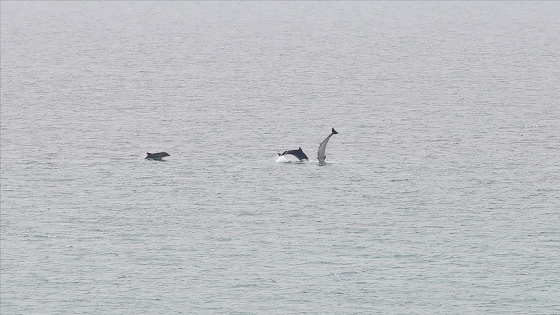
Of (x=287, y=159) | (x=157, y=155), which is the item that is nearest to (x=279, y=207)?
(x=287, y=159)

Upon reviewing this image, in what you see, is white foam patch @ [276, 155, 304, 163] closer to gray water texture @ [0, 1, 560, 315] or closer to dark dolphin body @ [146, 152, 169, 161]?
gray water texture @ [0, 1, 560, 315]

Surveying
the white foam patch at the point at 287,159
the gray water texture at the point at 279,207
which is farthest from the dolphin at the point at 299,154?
the gray water texture at the point at 279,207

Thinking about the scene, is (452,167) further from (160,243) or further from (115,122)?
(115,122)

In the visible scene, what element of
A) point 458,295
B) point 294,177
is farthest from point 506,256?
point 294,177

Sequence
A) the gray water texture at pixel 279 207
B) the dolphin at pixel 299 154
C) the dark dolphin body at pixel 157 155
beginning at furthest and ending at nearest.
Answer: the dark dolphin body at pixel 157 155 → the dolphin at pixel 299 154 → the gray water texture at pixel 279 207

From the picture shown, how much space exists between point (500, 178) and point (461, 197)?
6.99 meters

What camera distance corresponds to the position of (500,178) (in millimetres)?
86250

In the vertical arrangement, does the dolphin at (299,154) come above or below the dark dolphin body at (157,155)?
above

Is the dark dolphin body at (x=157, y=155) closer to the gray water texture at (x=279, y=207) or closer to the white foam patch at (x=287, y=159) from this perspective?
the gray water texture at (x=279, y=207)

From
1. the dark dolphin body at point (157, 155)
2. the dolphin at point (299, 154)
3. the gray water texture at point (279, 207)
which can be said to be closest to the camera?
the gray water texture at point (279, 207)

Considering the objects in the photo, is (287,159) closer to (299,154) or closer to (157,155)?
(299,154)

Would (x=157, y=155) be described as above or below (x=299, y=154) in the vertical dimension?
below

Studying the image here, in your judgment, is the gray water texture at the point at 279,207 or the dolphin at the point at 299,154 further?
the dolphin at the point at 299,154

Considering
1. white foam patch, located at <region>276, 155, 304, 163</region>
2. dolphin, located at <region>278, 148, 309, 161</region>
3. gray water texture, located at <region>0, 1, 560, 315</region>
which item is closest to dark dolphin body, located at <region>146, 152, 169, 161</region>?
gray water texture, located at <region>0, 1, 560, 315</region>
